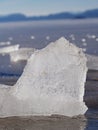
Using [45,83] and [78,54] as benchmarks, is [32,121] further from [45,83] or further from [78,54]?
[78,54]

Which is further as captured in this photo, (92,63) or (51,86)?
(92,63)

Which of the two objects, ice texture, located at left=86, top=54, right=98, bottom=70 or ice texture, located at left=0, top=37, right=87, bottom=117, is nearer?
ice texture, located at left=0, top=37, right=87, bottom=117

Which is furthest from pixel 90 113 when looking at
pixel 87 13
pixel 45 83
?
pixel 87 13

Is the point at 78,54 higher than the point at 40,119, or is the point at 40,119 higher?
the point at 78,54

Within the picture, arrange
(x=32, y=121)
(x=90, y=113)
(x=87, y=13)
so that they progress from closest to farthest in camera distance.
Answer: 1. (x=32, y=121)
2. (x=90, y=113)
3. (x=87, y=13)

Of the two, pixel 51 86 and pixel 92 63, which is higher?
pixel 51 86

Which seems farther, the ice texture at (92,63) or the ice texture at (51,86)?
the ice texture at (92,63)

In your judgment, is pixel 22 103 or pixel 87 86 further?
pixel 87 86

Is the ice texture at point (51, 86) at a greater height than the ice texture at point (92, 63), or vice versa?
the ice texture at point (51, 86)
